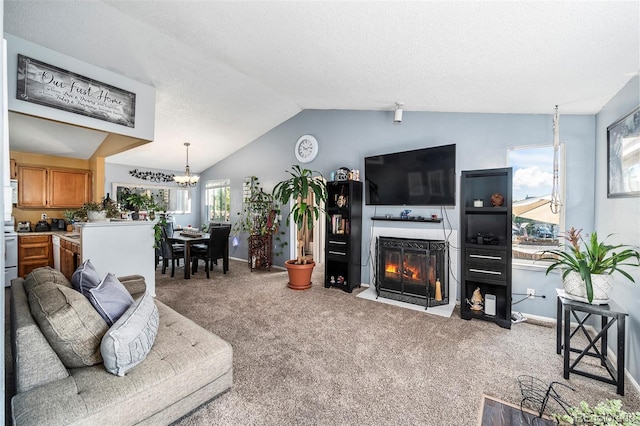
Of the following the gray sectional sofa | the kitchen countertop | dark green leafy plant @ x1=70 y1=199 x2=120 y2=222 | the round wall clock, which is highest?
the round wall clock

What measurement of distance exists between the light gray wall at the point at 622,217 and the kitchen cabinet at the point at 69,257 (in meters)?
5.23

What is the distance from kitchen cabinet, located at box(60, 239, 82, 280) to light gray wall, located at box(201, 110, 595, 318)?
10.5ft

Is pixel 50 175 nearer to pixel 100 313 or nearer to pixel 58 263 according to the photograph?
pixel 58 263

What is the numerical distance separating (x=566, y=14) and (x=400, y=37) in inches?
36.6

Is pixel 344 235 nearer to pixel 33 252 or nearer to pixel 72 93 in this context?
pixel 72 93

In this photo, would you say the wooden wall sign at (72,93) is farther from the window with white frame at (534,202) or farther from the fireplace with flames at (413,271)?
the window with white frame at (534,202)

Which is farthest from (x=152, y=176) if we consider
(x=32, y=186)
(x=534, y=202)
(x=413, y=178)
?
(x=534, y=202)

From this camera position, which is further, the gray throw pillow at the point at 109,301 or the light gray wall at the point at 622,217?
the light gray wall at the point at 622,217

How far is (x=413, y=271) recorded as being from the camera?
373 cm

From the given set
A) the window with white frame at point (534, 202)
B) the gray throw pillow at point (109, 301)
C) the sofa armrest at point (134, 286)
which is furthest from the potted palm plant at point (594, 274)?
the sofa armrest at point (134, 286)

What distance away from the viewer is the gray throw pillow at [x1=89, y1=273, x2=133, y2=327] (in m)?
1.63

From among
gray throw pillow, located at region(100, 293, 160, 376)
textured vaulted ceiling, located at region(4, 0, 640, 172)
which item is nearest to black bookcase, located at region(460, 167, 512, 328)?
textured vaulted ceiling, located at region(4, 0, 640, 172)

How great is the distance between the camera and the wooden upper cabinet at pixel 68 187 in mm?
4730

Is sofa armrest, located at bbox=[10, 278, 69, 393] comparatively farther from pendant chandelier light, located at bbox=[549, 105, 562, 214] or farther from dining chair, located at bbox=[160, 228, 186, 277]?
pendant chandelier light, located at bbox=[549, 105, 562, 214]
